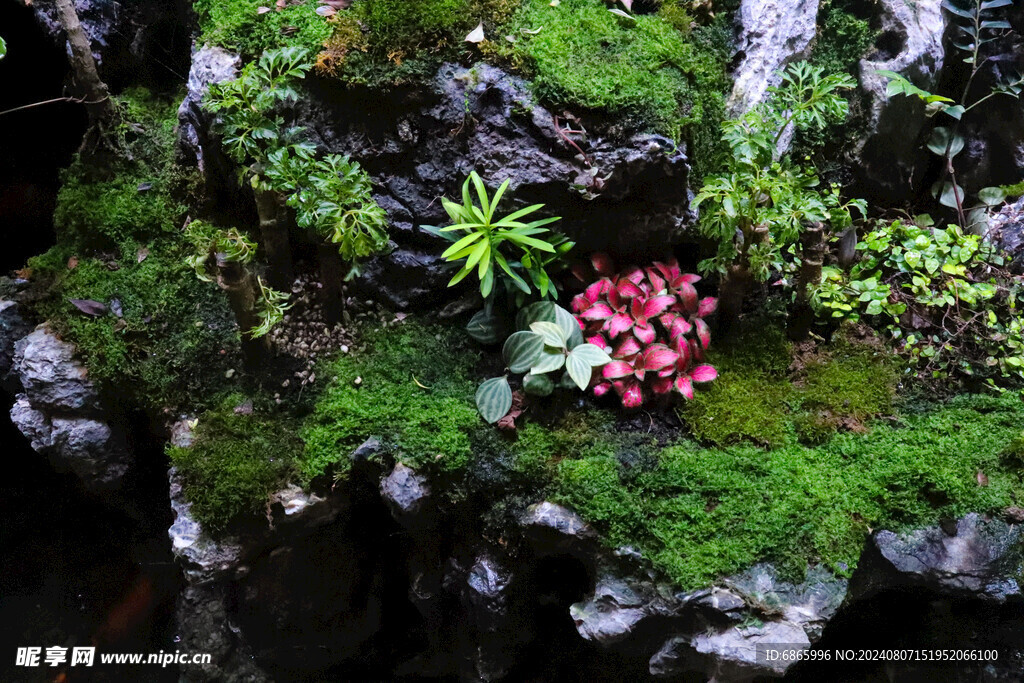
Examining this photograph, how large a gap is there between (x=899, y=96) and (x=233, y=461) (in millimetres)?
3979

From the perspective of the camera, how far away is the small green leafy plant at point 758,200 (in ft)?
9.32

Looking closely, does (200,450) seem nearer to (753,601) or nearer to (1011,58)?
(753,601)

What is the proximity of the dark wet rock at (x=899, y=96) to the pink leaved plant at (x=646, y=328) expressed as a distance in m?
1.43

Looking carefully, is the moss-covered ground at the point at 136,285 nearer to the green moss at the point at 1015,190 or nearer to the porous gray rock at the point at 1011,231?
the porous gray rock at the point at 1011,231

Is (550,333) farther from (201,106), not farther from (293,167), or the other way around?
(201,106)

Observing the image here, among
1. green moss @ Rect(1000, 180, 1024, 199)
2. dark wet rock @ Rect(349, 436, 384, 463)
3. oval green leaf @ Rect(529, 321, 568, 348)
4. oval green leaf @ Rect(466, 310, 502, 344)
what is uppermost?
green moss @ Rect(1000, 180, 1024, 199)

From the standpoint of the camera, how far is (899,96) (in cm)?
350

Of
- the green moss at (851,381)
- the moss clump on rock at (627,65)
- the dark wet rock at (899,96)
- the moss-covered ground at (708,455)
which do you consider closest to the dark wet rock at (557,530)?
the moss-covered ground at (708,455)

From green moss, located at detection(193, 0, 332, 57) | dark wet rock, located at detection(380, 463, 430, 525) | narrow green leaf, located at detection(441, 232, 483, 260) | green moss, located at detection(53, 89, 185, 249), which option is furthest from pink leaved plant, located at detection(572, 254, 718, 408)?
green moss, located at detection(53, 89, 185, 249)

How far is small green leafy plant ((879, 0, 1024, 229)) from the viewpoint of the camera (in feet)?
11.4

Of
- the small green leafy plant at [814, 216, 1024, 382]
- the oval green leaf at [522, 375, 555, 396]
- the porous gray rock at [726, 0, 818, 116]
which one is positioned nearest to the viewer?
the oval green leaf at [522, 375, 555, 396]

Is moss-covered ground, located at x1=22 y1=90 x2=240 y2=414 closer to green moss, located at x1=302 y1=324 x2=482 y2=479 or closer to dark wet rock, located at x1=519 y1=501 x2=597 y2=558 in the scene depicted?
green moss, located at x1=302 y1=324 x2=482 y2=479

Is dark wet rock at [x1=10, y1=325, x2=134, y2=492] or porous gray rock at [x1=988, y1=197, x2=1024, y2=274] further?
porous gray rock at [x1=988, y1=197, x2=1024, y2=274]

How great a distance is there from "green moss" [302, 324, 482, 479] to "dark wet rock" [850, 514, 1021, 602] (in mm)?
1827
